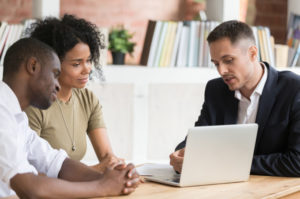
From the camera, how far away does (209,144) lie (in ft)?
6.02

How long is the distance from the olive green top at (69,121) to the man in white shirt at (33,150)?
17.7 inches

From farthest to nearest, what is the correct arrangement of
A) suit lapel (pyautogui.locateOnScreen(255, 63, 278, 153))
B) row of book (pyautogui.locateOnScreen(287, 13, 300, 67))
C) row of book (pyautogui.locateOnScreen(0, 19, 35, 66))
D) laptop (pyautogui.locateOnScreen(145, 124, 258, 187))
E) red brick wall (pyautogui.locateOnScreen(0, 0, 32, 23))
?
red brick wall (pyautogui.locateOnScreen(0, 0, 32, 23)) < row of book (pyautogui.locateOnScreen(287, 13, 300, 67)) < row of book (pyautogui.locateOnScreen(0, 19, 35, 66)) < suit lapel (pyautogui.locateOnScreen(255, 63, 278, 153)) < laptop (pyautogui.locateOnScreen(145, 124, 258, 187))

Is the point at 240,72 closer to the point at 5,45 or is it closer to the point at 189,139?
the point at 189,139

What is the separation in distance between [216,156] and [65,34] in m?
1.03

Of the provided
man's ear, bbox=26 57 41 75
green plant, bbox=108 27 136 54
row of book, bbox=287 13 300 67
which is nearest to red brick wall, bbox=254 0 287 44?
row of book, bbox=287 13 300 67

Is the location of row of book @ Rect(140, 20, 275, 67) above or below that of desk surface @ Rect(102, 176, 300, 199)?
above

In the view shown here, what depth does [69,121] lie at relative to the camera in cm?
247

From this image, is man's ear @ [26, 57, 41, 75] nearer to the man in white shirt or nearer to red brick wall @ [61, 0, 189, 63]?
the man in white shirt

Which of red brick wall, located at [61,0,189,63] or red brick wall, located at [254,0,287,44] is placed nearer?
red brick wall, located at [61,0,189,63]

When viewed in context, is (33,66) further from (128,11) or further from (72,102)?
(128,11)

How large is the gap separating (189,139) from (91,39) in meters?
1.03

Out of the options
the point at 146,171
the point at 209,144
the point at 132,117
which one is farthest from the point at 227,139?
the point at 132,117

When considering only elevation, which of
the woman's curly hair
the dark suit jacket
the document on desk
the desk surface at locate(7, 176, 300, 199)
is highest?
the woman's curly hair

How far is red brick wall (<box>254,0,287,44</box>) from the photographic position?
458 cm
